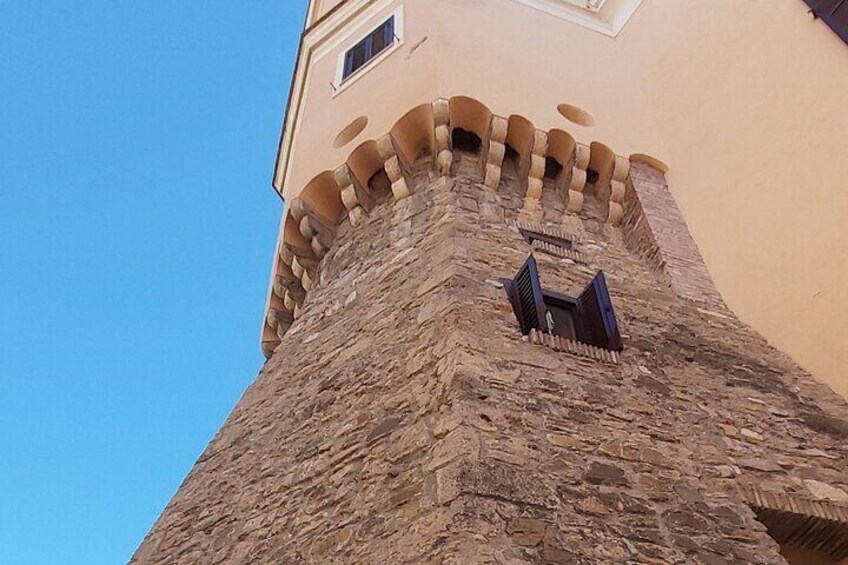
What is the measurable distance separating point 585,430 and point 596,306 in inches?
53.0

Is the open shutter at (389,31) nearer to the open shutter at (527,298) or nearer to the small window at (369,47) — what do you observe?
the small window at (369,47)

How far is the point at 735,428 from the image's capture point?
466cm

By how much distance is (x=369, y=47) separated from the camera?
865 cm

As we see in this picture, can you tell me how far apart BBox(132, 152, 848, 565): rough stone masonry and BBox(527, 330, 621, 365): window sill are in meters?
0.06

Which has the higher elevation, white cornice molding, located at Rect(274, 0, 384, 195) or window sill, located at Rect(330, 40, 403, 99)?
white cornice molding, located at Rect(274, 0, 384, 195)

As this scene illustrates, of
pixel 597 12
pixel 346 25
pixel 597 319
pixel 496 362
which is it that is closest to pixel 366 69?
pixel 346 25

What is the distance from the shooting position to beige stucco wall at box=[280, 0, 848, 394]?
5.77m

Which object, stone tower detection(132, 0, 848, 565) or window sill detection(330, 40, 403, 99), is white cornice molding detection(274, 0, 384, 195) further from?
window sill detection(330, 40, 403, 99)

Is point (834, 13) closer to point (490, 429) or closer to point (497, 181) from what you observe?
point (497, 181)

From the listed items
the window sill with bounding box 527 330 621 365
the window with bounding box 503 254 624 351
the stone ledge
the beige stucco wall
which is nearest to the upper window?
the window with bounding box 503 254 624 351

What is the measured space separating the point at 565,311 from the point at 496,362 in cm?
116

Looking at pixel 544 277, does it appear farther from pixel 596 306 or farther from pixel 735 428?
pixel 735 428

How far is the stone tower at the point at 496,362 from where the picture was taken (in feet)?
11.7

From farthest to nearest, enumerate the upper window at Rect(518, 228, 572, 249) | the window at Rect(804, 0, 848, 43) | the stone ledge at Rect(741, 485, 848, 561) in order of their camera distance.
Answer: the upper window at Rect(518, 228, 572, 249) → the window at Rect(804, 0, 848, 43) → the stone ledge at Rect(741, 485, 848, 561)
